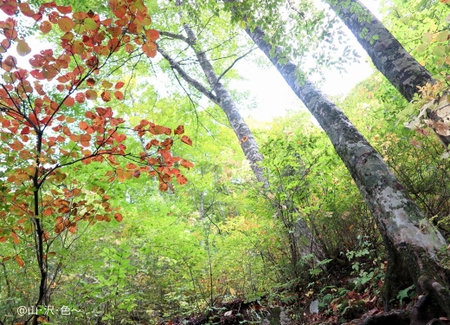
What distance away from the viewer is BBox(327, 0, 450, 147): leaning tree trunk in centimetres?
267

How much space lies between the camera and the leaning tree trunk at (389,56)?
2.67m

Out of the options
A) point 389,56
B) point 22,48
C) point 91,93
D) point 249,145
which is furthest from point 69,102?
point 249,145

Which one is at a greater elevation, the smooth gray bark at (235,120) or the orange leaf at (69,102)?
the smooth gray bark at (235,120)

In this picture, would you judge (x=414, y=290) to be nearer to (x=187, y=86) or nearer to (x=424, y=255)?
(x=424, y=255)

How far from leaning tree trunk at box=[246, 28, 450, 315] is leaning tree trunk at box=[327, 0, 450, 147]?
27.0 inches

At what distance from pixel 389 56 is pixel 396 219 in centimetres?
194

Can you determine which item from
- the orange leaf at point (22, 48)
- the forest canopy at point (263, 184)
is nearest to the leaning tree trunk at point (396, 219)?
the forest canopy at point (263, 184)

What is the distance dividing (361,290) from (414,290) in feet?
2.91

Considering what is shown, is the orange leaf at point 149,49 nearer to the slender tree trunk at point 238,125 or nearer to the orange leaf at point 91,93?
the orange leaf at point 91,93

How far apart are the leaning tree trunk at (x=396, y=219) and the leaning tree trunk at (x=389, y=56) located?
687 mm

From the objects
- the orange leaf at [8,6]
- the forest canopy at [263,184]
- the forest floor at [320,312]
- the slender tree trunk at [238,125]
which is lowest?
the forest floor at [320,312]

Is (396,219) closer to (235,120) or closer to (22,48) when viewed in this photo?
(22,48)

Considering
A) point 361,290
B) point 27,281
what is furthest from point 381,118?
point 27,281

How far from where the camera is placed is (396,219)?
205 centimetres
